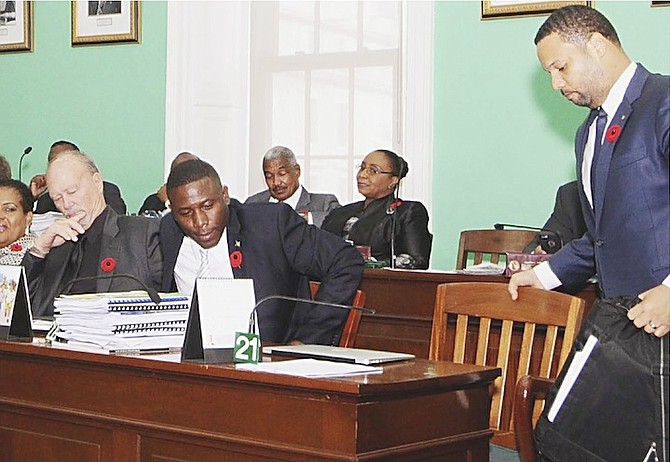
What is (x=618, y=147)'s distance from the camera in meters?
2.64

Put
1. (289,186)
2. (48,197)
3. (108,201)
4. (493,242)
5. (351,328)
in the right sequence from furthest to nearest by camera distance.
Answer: (48,197), (108,201), (289,186), (493,242), (351,328)

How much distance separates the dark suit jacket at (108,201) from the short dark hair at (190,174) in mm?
3384

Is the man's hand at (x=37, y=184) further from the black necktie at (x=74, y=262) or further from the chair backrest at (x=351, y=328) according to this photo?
the chair backrest at (x=351, y=328)

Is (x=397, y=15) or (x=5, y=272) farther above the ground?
(x=397, y=15)

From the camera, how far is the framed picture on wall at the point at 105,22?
736cm

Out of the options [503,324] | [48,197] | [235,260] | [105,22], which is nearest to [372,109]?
[105,22]

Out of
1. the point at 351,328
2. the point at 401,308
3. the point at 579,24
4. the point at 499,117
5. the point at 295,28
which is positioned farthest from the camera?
the point at 295,28

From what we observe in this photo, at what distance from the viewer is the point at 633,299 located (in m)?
2.50

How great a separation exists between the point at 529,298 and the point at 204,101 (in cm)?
460

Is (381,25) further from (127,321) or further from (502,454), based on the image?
(127,321)

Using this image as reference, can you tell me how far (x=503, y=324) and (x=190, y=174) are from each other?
42.3 inches

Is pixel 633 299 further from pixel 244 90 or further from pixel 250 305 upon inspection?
pixel 244 90

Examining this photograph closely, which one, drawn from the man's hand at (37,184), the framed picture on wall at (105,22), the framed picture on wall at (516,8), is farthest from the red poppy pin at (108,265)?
the framed picture on wall at (105,22)

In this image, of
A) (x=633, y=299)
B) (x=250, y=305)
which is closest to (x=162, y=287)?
(x=250, y=305)
